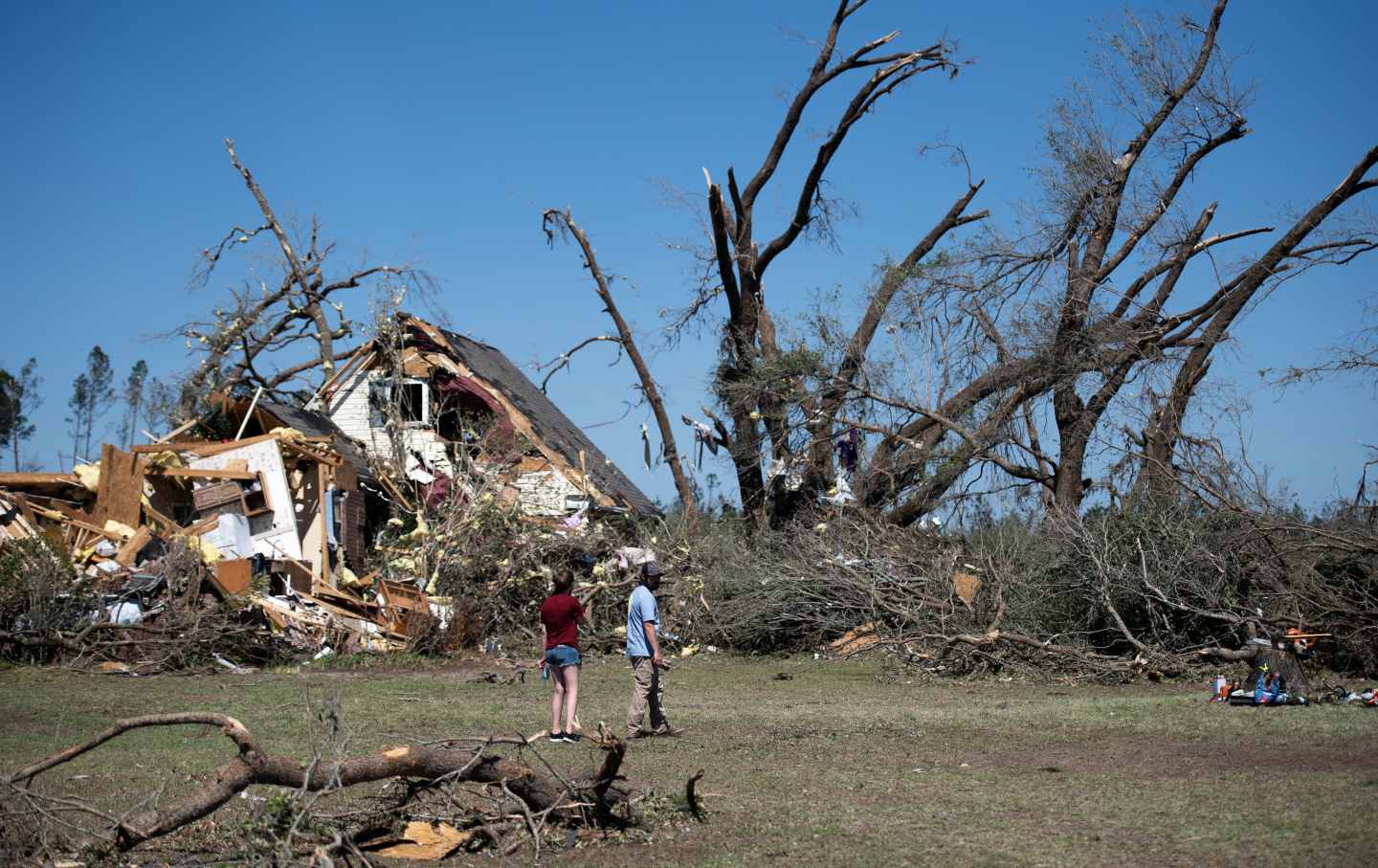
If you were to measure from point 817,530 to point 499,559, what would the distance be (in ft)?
16.2

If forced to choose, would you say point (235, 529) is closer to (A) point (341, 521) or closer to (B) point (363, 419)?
(A) point (341, 521)

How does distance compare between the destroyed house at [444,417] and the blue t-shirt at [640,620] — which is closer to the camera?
the blue t-shirt at [640,620]

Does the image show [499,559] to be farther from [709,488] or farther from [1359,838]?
[1359,838]

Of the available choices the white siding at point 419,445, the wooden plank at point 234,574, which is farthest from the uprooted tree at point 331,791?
the white siding at point 419,445

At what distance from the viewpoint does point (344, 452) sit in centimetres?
2253

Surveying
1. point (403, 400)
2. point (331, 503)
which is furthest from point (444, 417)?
point (331, 503)

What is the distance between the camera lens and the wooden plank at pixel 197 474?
62.1 ft

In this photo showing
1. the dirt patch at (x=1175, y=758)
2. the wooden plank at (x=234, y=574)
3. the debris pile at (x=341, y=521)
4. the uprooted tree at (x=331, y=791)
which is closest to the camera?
the uprooted tree at (x=331, y=791)

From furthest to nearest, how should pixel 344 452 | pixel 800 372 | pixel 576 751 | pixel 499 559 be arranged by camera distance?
1. pixel 344 452
2. pixel 800 372
3. pixel 499 559
4. pixel 576 751

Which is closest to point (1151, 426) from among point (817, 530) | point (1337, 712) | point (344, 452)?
point (817, 530)

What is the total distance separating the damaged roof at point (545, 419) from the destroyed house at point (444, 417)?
0.06 m

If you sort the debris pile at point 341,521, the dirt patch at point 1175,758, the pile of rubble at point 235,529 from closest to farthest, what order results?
the dirt patch at point 1175,758 < the debris pile at point 341,521 < the pile of rubble at point 235,529

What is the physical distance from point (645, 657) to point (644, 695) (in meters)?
0.33

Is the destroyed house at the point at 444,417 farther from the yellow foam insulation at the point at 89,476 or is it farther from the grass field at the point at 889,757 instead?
the grass field at the point at 889,757
